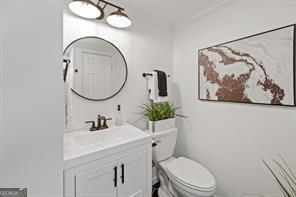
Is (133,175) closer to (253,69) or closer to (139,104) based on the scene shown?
(139,104)

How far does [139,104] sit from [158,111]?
25cm

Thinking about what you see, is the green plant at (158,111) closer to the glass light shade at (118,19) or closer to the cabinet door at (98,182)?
the cabinet door at (98,182)

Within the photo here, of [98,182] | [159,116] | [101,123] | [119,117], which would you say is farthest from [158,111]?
[98,182]

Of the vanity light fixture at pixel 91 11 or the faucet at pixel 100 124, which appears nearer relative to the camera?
the vanity light fixture at pixel 91 11

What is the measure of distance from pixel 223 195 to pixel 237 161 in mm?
444

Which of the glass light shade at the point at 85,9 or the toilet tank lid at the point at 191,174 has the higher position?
the glass light shade at the point at 85,9

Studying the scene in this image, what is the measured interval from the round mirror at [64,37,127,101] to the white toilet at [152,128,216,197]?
70 cm

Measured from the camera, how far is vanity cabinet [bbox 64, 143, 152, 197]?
88 cm

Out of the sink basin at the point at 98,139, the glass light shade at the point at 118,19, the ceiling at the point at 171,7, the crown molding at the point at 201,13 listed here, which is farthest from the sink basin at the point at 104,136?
the crown molding at the point at 201,13

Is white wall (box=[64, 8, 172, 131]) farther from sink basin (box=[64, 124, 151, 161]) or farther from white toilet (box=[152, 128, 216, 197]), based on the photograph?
white toilet (box=[152, 128, 216, 197])

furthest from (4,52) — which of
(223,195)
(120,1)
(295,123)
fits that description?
(223,195)

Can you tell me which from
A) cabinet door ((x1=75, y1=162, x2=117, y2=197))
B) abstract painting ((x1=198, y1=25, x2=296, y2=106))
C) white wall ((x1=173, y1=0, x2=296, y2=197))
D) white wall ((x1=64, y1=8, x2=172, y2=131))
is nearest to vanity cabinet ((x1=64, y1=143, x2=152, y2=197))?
cabinet door ((x1=75, y1=162, x2=117, y2=197))

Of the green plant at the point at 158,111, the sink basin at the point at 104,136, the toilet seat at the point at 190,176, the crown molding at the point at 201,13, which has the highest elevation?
the crown molding at the point at 201,13

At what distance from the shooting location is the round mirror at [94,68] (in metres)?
1.32
